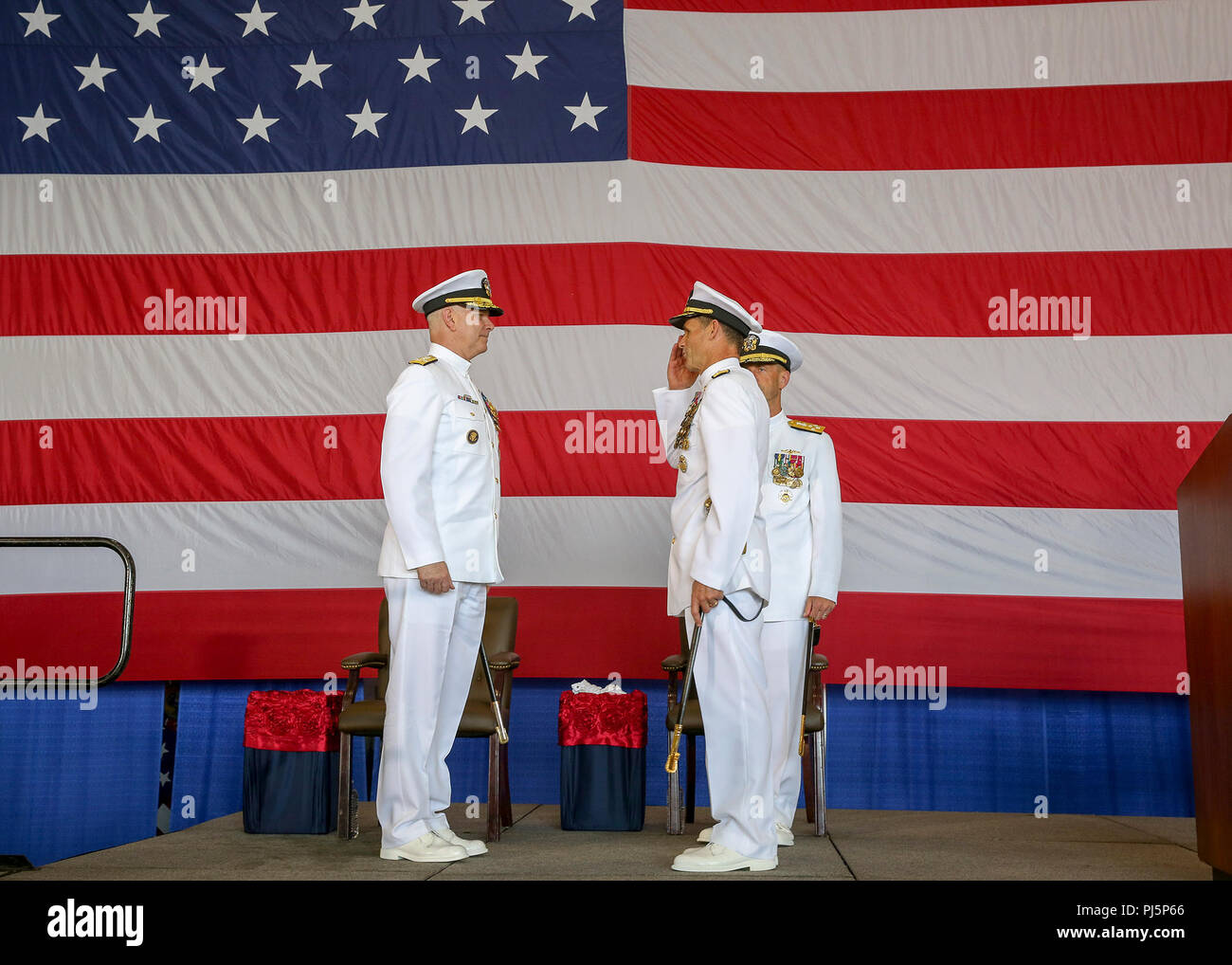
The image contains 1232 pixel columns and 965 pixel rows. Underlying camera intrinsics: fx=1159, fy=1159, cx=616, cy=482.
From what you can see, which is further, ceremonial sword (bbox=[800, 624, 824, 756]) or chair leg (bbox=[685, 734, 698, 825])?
chair leg (bbox=[685, 734, 698, 825])

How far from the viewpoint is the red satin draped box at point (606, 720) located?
400 cm

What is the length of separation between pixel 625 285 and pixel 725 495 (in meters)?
2.03

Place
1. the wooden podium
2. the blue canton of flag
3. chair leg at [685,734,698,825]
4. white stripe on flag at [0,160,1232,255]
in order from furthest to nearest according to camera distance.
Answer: the blue canton of flag
white stripe on flag at [0,160,1232,255]
chair leg at [685,734,698,825]
the wooden podium

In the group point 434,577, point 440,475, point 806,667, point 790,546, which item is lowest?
point 806,667

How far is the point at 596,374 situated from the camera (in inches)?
183

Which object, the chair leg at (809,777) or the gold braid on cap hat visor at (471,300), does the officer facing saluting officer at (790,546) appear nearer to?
the chair leg at (809,777)

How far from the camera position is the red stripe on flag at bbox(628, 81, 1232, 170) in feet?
15.3

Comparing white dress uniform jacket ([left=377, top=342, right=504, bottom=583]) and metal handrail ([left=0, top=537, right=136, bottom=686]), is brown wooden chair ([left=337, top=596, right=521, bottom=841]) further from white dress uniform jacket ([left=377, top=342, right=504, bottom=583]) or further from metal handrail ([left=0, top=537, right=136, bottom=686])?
metal handrail ([left=0, top=537, right=136, bottom=686])

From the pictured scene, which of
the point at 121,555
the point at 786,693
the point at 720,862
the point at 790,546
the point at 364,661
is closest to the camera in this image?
the point at 720,862

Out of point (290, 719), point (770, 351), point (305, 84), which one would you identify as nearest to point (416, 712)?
point (290, 719)

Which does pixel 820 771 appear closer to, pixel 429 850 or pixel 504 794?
pixel 504 794

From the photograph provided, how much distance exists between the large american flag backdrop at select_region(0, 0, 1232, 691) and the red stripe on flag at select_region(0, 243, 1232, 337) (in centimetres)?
1

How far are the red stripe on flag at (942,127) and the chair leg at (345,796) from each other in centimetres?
260

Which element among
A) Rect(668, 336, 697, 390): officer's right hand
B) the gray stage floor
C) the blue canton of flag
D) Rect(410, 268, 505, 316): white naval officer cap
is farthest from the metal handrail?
the blue canton of flag
